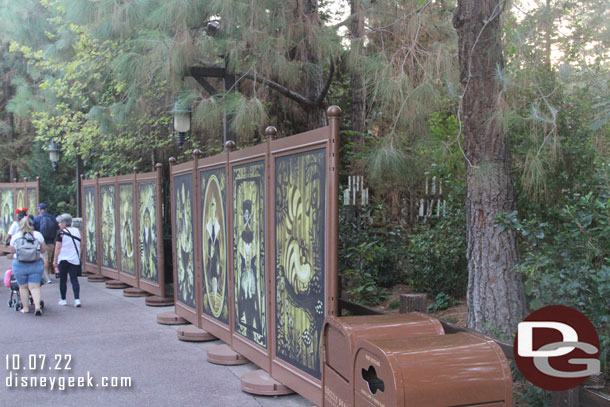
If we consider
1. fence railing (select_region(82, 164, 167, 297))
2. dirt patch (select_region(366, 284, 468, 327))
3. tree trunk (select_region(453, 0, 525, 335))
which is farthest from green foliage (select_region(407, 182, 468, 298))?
fence railing (select_region(82, 164, 167, 297))

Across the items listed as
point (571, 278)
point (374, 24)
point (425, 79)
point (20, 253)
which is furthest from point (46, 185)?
point (571, 278)

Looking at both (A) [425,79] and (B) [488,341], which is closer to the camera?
(B) [488,341]

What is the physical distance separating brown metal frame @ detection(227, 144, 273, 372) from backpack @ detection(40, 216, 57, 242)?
325 inches

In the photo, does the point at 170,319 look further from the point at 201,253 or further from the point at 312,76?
the point at 312,76

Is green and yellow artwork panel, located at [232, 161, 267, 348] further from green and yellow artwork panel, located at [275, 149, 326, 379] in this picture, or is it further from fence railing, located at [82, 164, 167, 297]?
fence railing, located at [82, 164, 167, 297]

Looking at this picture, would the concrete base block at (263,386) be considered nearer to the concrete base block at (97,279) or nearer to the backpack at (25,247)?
the backpack at (25,247)

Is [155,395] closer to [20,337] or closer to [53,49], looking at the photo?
[20,337]

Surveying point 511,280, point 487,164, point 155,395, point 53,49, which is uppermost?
point 53,49

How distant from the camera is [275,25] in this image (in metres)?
9.38

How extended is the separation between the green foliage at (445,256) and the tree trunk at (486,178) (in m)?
1.82

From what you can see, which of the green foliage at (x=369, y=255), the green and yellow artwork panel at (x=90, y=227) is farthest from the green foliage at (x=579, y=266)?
the green and yellow artwork panel at (x=90, y=227)

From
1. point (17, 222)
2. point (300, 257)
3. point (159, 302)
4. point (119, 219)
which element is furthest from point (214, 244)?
point (17, 222)

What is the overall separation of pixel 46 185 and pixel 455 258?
22.7m

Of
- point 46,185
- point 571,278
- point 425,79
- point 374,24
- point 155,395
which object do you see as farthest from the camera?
point 46,185
